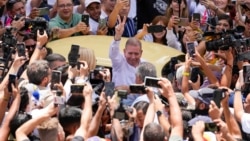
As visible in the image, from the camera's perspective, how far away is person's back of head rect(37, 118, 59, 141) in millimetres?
8367

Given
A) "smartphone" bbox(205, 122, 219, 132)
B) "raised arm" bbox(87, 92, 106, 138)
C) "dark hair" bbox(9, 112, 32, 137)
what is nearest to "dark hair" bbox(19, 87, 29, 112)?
"dark hair" bbox(9, 112, 32, 137)

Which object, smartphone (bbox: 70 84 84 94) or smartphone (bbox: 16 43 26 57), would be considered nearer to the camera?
smartphone (bbox: 70 84 84 94)

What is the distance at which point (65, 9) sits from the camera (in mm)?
13719

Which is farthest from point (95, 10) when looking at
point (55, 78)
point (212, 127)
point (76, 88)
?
point (212, 127)

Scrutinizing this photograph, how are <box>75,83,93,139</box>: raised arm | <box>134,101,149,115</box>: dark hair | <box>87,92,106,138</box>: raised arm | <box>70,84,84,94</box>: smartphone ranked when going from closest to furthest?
<box>75,83,93,139</box>: raised arm, <box>87,92,106,138</box>: raised arm, <box>70,84,84,94</box>: smartphone, <box>134,101,149,115</box>: dark hair

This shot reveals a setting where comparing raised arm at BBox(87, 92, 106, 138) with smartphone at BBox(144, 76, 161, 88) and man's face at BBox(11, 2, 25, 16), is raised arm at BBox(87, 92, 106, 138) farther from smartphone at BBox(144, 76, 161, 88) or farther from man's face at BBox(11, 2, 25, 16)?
man's face at BBox(11, 2, 25, 16)

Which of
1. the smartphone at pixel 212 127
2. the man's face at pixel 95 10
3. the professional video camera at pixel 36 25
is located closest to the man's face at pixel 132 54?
the professional video camera at pixel 36 25

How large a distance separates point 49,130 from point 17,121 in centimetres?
36

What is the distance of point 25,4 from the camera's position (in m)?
14.4

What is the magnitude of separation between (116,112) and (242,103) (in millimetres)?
1694

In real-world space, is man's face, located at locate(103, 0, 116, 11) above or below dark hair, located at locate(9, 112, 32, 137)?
above

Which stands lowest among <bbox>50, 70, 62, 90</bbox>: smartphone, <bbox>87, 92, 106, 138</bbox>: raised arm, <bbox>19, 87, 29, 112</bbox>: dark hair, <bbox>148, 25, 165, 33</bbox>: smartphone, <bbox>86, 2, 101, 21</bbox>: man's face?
<bbox>87, 92, 106, 138</bbox>: raised arm

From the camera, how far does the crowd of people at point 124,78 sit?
28.3 ft

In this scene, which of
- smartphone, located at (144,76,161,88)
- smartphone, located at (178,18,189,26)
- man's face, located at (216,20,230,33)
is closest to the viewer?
smartphone, located at (144,76,161,88)
